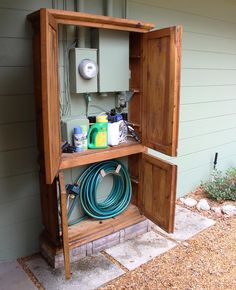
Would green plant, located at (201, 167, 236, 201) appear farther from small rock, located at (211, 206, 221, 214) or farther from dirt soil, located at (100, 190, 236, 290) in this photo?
dirt soil, located at (100, 190, 236, 290)

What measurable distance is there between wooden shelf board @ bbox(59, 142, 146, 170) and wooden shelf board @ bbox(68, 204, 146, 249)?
2.04ft

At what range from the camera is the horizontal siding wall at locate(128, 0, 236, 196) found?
10.9 ft

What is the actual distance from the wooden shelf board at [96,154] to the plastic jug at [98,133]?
0.06 m

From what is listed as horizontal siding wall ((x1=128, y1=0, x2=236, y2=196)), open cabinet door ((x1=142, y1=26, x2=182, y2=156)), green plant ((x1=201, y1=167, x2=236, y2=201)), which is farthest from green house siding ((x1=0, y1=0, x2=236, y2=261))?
open cabinet door ((x1=142, y1=26, x2=182, y2=156))

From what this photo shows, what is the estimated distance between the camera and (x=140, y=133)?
108 inches

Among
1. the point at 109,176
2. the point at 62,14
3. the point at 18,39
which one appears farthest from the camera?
the point at 109,176

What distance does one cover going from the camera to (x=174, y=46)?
7.30 ft

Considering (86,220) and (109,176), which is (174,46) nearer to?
(109,176)

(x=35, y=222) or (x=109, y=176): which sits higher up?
(x=109, y=176)

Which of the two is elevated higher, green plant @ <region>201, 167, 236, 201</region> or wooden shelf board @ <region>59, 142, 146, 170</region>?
wooden shelf board @ <region>59, 142, 146, 170</region>

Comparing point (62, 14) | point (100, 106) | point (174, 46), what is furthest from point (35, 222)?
point (174, 46)

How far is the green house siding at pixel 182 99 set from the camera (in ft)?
7.07

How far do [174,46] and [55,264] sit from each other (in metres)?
1.87

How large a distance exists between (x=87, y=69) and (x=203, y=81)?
6.06ft
